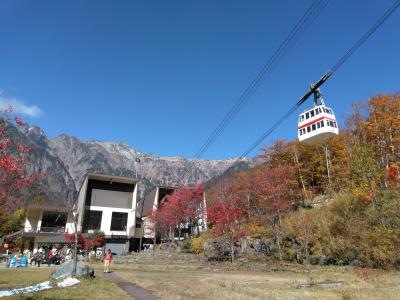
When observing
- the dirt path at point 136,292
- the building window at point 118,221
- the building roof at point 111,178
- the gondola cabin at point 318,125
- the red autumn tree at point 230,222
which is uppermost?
the gondola cabin at point 318,125

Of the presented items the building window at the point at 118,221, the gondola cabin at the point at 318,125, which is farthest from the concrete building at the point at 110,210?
the gondola cabin at the point at 318,125

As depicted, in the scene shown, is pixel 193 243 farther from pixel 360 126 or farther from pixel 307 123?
pixel 307 123

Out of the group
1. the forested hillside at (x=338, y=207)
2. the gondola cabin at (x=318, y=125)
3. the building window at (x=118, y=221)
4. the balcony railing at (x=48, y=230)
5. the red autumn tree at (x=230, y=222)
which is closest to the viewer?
the forested hillside at (x=338, y=207)

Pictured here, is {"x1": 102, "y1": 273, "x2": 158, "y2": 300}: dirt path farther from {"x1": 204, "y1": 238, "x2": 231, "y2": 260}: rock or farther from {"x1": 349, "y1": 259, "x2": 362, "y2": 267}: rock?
{"x1": 204, "y1": 238, "x2": 231, "y2": 260}: rock

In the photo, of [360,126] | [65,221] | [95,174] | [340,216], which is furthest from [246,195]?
[65,221]

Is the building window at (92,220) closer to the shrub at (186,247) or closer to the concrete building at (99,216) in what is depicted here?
the concrete building at (99,216)

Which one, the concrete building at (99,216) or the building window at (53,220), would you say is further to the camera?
the building window at (53,220)

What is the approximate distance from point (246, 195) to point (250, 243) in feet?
17.7

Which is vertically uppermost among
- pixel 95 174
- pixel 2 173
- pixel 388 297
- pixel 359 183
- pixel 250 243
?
pixel 95 174

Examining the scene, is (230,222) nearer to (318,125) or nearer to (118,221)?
(118,221)

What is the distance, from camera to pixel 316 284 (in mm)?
13953

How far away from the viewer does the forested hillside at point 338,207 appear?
72.6 ft

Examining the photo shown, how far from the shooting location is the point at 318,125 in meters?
53.8

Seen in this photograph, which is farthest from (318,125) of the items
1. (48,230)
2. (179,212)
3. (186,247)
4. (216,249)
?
(48,230)
